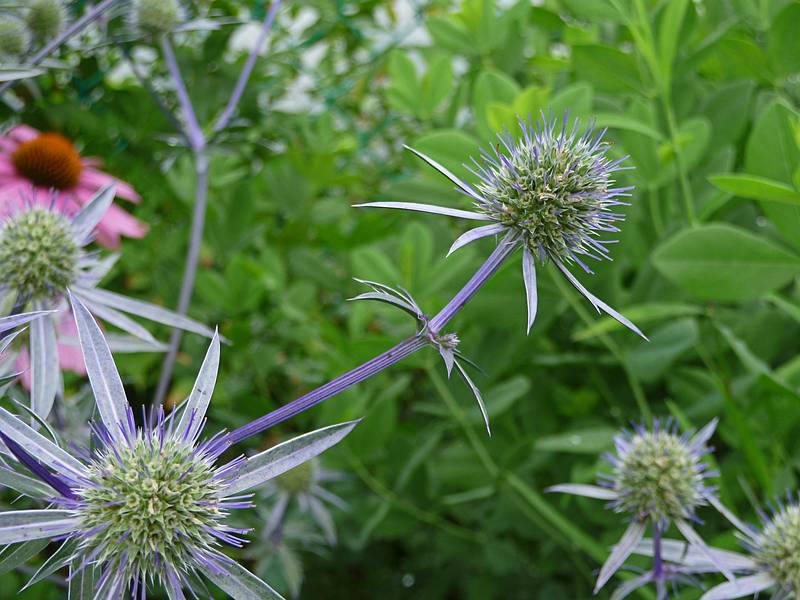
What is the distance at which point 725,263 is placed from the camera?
2.69ft

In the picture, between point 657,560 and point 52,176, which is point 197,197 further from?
point 657,560

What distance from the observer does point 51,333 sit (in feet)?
2.15

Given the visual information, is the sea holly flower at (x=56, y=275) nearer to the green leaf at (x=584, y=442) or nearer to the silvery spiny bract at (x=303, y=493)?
the green leaf at (x=584, y=442)

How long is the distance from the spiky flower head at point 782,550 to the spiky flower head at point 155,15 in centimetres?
90

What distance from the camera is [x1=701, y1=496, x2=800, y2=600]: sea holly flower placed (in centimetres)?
72

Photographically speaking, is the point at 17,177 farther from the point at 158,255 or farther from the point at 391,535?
the point at 391,535

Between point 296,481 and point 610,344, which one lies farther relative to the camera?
point 296,481

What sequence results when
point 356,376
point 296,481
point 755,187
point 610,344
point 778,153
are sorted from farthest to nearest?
1. point 296,481
2. point 610,344
3. point 778,153
4. point 755,187
5. point 356,376

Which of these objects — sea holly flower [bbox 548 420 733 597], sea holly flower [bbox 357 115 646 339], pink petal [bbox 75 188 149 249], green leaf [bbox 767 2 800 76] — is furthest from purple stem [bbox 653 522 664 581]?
pink petal [bbox 75 188 149 249]

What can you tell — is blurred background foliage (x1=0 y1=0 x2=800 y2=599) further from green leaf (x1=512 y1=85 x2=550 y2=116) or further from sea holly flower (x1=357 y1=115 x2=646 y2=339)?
sea holly flower (x1=357 y1=115 x2=646 y2=339)

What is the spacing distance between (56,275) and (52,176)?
450mm

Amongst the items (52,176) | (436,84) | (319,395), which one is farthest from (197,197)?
(319,395)

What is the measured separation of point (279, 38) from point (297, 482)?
97cm

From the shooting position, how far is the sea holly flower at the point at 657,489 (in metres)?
0.72
